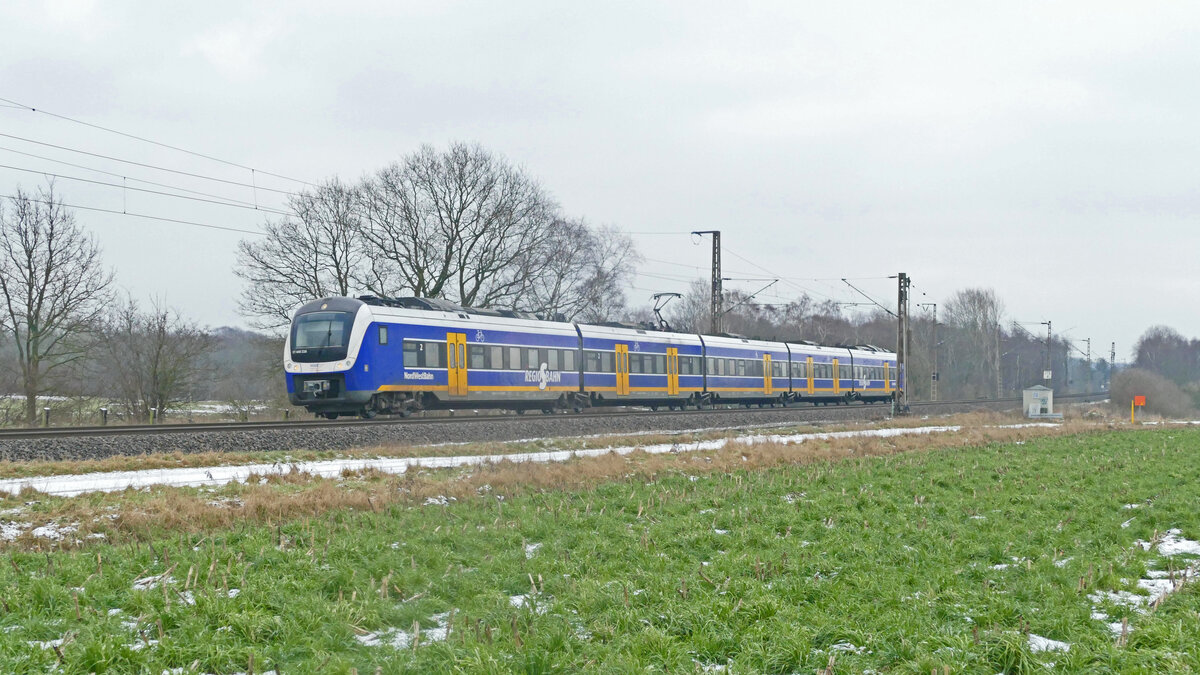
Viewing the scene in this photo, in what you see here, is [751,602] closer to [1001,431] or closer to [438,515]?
[438,515]

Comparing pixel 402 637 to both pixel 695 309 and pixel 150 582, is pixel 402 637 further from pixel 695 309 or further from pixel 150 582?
pixel 695 309

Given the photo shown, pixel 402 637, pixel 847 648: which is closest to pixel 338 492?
pixel 402 637

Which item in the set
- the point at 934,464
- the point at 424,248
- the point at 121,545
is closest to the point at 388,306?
the point at 934,464

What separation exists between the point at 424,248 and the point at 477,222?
3.10 metres

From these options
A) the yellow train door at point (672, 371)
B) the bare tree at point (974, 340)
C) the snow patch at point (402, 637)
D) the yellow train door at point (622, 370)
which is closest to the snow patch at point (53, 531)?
the snow patch at point (402, 637)

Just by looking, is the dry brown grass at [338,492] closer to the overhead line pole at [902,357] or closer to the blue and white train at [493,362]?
the blue and white train at [493,362]

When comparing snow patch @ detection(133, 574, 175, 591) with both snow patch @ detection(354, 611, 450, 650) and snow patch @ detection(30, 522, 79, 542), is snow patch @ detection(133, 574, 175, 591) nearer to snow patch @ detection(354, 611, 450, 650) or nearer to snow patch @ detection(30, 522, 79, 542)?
snow patch @ detection(354, 611, 450, 650)

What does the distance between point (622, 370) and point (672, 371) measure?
336 cm

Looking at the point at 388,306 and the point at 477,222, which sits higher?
the point at 477,222

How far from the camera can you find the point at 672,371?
→ 3647 centimetres

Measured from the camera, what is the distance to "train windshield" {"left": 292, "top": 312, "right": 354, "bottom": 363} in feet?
76.7

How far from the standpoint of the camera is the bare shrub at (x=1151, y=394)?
6381cm

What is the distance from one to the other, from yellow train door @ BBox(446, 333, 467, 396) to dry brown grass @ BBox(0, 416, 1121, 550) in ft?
30.0

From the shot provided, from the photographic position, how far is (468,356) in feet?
87.3
